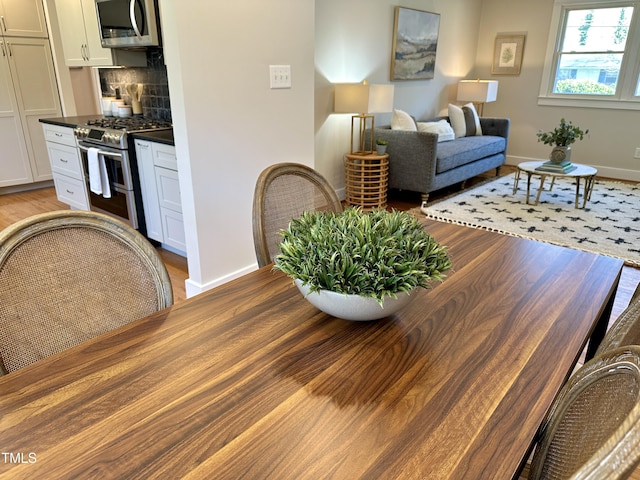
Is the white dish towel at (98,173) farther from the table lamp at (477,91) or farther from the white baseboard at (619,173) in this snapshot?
the white baseboard at (619,173)

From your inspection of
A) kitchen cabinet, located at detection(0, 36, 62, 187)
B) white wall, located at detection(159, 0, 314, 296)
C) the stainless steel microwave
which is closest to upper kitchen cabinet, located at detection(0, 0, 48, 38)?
kitchen cabinet, located at detection(0, 36, 62, 187)

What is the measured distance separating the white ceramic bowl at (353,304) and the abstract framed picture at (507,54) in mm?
6437

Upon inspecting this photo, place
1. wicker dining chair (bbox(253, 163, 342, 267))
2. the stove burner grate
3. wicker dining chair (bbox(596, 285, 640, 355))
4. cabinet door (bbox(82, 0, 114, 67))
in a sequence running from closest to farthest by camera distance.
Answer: wicker dining chair (bbox(596, 285, 640, 355)) < wicker dining chair (bbox(253, 163, 342, 267)) < the stove burner grate < cabinet door (bbox(82, 0, 114, 67))

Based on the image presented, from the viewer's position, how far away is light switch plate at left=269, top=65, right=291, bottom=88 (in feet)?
8.39

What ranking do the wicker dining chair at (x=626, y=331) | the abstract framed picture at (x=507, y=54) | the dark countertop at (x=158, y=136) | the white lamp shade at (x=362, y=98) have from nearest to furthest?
the wicker dining chair at (x=626, y=331)
the dark countertop at (x=158, y=136)
the white lamp shade at (x=362, y=98)
the abstract framed picture at (x=507, y=54)

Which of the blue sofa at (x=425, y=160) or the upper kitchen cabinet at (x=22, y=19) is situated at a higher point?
the upper kitchen cabinet at (x=22, y=19)

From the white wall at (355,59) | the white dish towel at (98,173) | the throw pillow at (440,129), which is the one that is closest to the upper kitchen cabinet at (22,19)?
the white dish towel at (98,173)

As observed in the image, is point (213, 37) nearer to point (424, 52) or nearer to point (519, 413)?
point (519, 413)

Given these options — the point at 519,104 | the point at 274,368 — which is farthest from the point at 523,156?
the point at 274,368

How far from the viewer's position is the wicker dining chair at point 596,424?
445mm

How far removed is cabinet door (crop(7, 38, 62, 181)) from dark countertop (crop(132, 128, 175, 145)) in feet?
8.41

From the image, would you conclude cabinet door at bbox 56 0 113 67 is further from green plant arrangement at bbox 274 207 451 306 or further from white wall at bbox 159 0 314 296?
green plant arrangement at bbox 274 207 451 306

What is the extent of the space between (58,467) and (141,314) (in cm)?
50

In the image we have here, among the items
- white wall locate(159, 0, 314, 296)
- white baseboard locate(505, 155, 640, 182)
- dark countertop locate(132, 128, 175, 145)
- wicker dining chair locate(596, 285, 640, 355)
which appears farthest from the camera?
white baseboard locate(505, 155, 640, 182)
